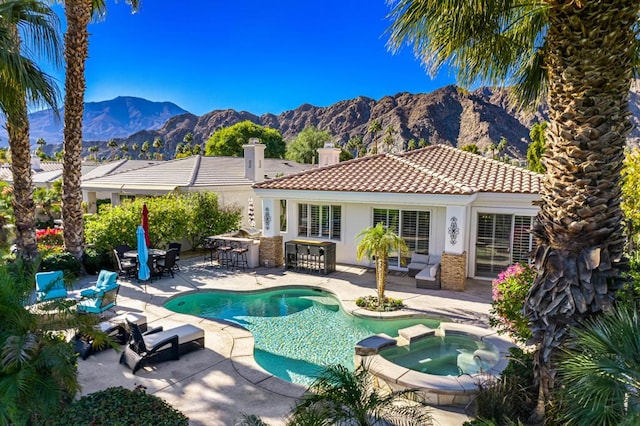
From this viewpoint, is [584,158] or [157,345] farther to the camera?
[157,345]

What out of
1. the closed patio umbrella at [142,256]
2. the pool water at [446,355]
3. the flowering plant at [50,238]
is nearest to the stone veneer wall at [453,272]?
the pool water at [446,355]

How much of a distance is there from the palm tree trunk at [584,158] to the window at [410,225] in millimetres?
12145

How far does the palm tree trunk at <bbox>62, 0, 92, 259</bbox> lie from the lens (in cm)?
1698

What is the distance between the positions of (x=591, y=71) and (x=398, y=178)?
42.7ft

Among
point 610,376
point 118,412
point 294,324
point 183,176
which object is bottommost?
point 294,324

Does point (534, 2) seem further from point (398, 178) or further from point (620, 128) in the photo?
point (398, 178)

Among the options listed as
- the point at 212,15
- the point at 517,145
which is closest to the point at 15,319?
the point at 212,15

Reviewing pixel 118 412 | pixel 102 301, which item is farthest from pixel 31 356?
pixel 102 301

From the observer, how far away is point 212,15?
57.7 m

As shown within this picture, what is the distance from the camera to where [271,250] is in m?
20.2

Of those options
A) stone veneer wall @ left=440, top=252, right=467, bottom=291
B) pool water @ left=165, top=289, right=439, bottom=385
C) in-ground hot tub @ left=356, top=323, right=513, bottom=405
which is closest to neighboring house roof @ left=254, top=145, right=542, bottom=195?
stone veneer wall @ left=440, top=252, right=467, bottom=291

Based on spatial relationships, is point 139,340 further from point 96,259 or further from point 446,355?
point 96,259

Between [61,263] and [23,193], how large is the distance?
3.25 m

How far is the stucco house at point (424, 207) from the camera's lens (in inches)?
645
